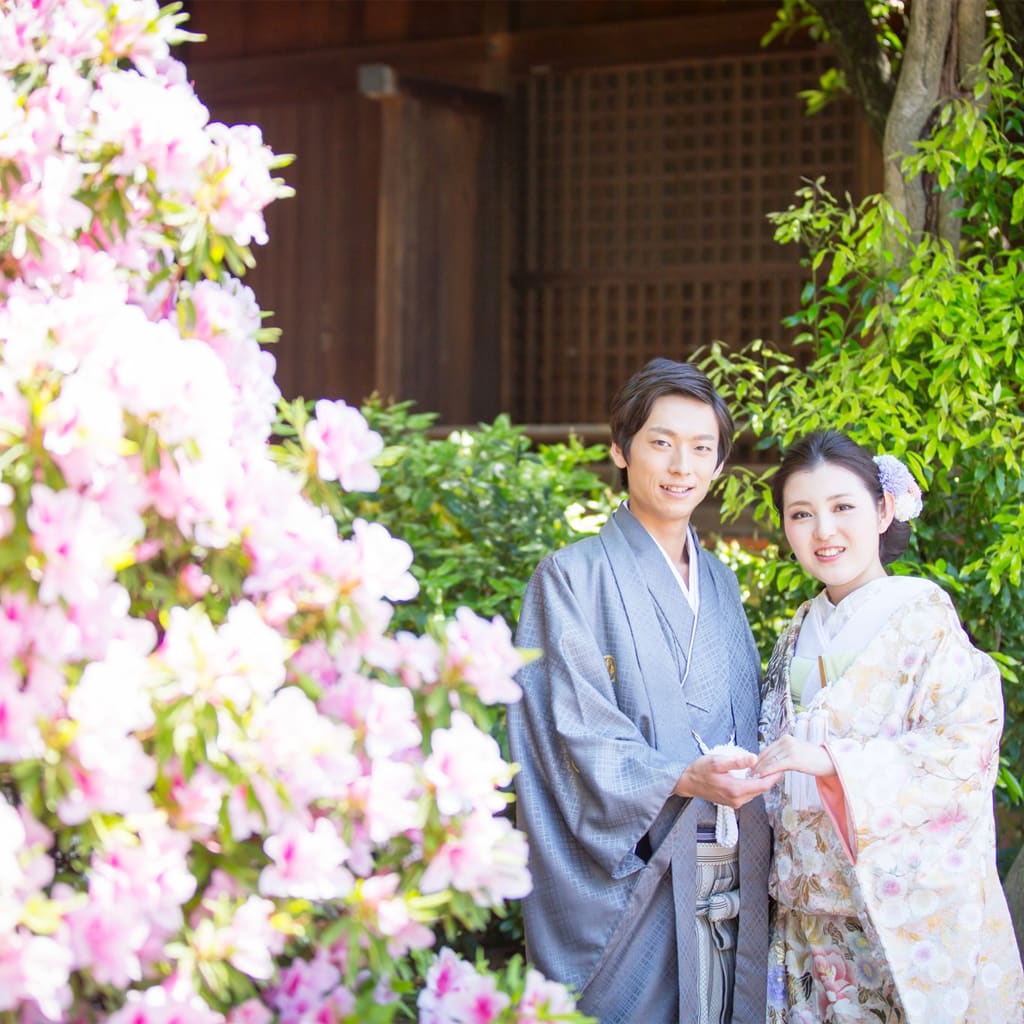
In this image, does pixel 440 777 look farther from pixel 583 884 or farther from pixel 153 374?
pixel 583 884

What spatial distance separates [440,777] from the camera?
188 cm

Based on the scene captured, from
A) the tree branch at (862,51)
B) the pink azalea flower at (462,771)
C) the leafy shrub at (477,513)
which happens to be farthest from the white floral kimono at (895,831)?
the tree branch at (862,51)

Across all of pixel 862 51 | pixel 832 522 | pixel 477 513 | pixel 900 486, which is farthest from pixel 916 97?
pixel 477 513

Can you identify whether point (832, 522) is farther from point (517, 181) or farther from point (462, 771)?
point (517, 181)

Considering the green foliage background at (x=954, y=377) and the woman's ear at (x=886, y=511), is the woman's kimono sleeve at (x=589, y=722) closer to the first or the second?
the woman's ear at (x=886, y=511)

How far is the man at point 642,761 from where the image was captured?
2.99m

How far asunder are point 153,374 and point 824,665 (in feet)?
6.10

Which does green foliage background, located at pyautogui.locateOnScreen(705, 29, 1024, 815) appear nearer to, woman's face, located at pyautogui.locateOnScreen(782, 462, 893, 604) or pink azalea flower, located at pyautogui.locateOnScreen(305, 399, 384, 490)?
woman's face, located at pyautogui.locateOnScreen(782, 462, 893, 604)

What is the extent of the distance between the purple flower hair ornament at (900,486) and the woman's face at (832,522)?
0.17 feet

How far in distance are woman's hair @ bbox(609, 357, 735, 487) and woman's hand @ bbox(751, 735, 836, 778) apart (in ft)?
2.32

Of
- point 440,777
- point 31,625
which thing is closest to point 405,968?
point 440,777

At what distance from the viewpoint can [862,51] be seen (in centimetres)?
473

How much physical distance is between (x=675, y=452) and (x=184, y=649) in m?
1.62

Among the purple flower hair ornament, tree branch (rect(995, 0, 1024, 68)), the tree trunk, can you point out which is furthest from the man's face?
tree branch (rect(995, 0, 1024, 68))
